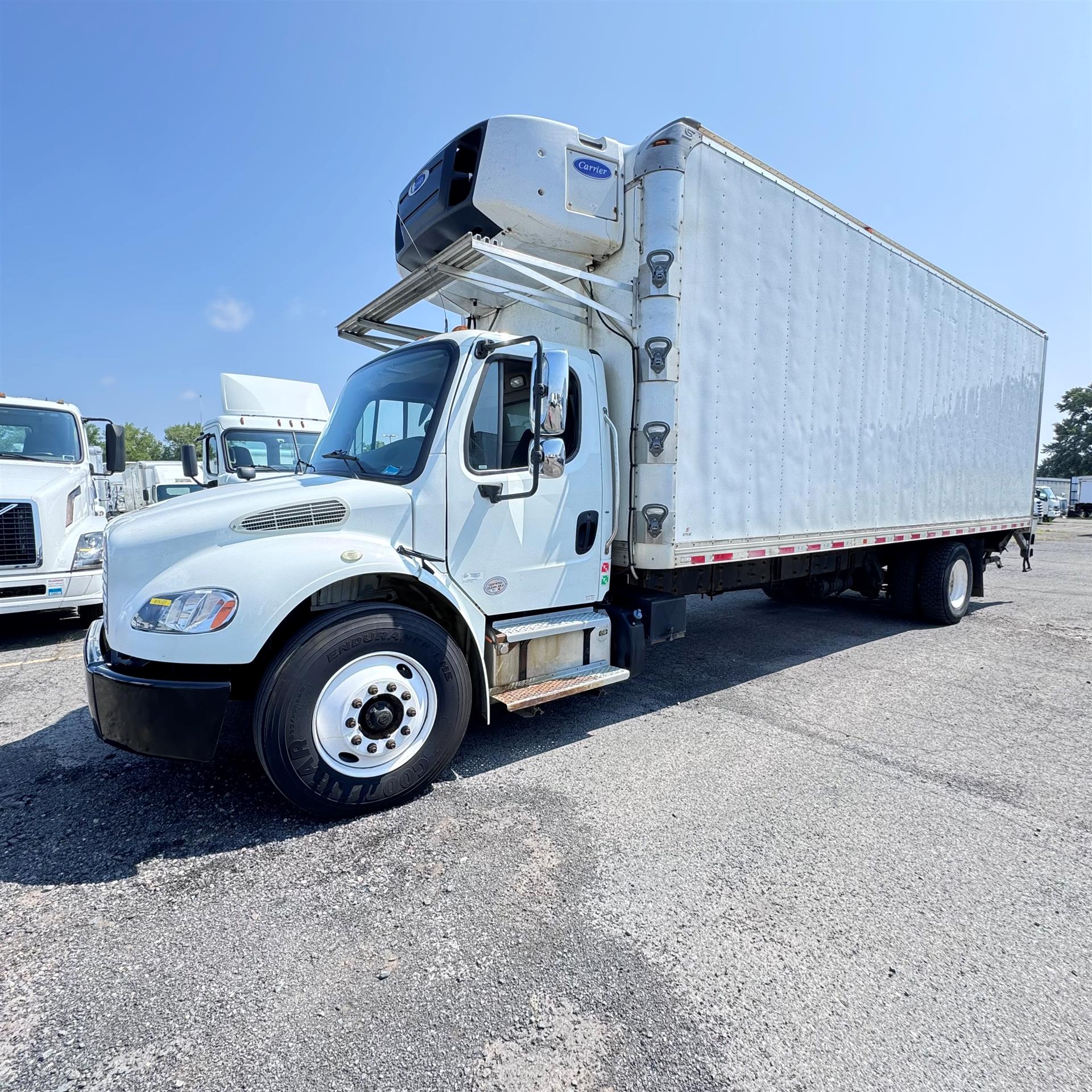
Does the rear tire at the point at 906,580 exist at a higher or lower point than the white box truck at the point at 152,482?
lower

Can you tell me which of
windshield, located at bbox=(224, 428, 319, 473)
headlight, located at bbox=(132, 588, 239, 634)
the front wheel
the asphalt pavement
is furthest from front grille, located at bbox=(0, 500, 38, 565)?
the front wheel

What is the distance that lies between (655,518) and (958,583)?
6185 mm

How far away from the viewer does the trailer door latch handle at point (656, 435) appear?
4223 millimetres

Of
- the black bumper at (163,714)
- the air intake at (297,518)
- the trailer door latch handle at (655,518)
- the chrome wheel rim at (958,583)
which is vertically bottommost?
the chrome wheel rim at (958,583)

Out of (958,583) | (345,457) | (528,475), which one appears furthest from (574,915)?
(958,583)

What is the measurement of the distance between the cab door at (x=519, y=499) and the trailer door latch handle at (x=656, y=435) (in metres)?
0.32

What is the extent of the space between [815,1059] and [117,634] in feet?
10.8

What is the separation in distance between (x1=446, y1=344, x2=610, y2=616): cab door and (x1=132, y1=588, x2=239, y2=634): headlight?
1.19m

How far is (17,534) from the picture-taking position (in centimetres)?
622

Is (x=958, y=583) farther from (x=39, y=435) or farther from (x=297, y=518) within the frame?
(x=39, y=435)

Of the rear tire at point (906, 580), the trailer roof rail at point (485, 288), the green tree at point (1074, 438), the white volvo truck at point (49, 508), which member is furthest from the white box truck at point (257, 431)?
the green tree at point (1074, 438)

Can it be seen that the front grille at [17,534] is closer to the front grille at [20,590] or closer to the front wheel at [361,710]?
the front grille at [20,590]

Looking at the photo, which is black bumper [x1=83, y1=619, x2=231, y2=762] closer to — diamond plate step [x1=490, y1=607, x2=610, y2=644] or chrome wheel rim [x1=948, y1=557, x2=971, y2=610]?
diamond plate step [x1=490, y1=607, x2=610, y2=644]

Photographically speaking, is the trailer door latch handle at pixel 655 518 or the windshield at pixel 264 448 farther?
the windshield at pixel 264 448
